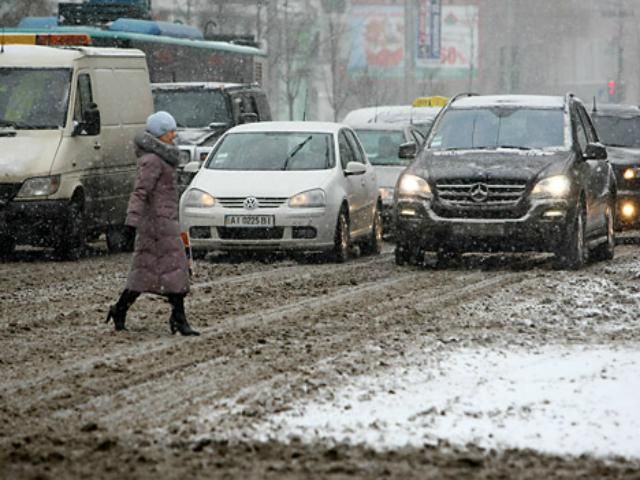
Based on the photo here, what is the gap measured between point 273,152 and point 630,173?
6187mm

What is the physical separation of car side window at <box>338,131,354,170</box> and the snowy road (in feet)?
14.2

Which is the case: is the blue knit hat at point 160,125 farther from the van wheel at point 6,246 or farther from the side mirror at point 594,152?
the van wheel at point 6,246

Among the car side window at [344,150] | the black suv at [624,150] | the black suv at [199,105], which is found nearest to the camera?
the car side window at [344,150]

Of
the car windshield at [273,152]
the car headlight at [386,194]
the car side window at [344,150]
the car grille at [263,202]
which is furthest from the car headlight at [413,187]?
the car headlight at [386,194]

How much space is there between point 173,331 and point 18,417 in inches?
138

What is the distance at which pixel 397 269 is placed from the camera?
1836 cm

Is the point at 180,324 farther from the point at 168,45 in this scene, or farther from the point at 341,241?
the point at 168,45

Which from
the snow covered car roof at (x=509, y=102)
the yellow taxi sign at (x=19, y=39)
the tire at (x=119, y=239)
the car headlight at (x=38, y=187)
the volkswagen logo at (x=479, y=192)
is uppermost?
the yellow taxi sign at (x=19, y=39)

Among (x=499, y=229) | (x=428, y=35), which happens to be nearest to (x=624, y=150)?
(x=499, y=229)

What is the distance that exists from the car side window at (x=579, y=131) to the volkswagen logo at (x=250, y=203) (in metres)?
3.30

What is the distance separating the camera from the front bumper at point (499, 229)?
17828 millimetres

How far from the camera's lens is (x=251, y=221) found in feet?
61.8

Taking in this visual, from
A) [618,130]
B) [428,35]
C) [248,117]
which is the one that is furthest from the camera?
[428,35]

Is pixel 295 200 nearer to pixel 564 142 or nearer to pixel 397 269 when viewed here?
pixel 397 269
